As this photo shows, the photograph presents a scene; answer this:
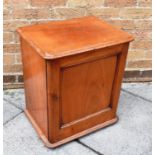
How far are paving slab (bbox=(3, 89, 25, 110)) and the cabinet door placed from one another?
521mm

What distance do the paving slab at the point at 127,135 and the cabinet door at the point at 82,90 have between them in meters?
0.09

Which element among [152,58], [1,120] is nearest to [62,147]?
[1,120]

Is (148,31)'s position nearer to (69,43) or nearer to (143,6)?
(143,6)

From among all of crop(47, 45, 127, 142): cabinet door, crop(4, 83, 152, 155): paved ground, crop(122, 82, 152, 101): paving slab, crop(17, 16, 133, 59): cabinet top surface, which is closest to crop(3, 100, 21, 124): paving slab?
crop(4, 83, 152, 155): paved ground

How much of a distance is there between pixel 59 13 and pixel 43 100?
779 millimetres

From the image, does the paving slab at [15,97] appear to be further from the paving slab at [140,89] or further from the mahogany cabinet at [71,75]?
the paving slab at [140,89]

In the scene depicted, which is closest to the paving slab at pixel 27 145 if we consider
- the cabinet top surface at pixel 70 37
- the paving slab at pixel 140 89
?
the cabinet top surface at pixel 70 37

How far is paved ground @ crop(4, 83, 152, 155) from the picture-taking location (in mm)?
1741

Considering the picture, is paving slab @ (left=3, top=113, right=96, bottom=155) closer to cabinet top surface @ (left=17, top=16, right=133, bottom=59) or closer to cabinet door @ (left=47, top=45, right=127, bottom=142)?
cabinet door @ (left=47, top=45, right=127, bottom=142)

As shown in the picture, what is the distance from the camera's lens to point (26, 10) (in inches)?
82.0

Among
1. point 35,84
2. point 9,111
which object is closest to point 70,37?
point 35,84

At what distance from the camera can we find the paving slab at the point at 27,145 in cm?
172

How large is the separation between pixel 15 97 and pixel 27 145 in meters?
0.57

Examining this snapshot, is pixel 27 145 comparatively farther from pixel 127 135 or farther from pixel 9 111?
pixel 127 135
